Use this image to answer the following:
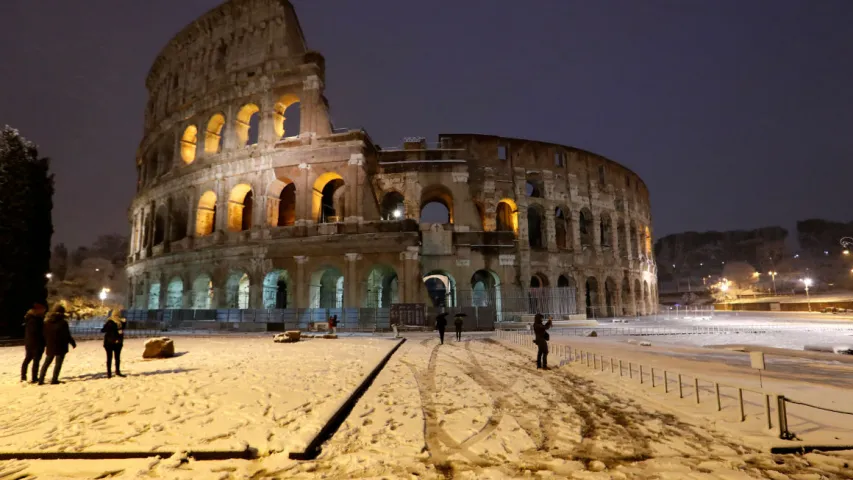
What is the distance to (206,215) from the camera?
89.9ft

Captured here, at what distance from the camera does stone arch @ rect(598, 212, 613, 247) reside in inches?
1320

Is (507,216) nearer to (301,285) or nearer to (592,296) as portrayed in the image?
A: (592,296)

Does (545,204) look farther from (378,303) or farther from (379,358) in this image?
(379,358)

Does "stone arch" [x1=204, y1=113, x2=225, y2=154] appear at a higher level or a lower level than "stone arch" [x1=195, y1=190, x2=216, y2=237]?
higher

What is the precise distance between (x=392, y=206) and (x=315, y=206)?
26.6 feet

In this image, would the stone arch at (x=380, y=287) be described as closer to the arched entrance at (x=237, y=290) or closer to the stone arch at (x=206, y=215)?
the arched entrance at (x=237, y=290)

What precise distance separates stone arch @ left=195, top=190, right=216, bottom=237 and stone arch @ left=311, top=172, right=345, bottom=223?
7.38 m

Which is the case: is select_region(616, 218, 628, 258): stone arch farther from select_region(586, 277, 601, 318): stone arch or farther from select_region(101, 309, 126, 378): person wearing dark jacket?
select_region(101, 309, 126, 378): person wearing dark jacket

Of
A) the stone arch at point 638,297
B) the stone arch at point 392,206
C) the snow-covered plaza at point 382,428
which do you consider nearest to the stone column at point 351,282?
the stone arch at point 392,206

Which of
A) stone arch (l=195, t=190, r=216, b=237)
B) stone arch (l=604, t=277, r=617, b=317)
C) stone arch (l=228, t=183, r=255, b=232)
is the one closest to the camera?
stone arch (l=228, t=183, r=255, b=232)

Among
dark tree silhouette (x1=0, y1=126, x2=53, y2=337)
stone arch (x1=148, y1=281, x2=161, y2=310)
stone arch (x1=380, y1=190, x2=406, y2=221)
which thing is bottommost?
stone arch (x1=148, y1=281, x2=161, y2=310)

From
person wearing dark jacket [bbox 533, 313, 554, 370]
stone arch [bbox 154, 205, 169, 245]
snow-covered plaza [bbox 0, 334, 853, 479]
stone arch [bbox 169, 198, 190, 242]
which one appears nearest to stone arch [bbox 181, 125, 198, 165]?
stone arch [bbox 169, 198, 190, 242]

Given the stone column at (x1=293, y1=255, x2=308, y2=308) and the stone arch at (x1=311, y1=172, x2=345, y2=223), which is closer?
the stone column at (x1=293, y1=255, x2=308, y2=308)

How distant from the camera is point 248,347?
41.2 ft
